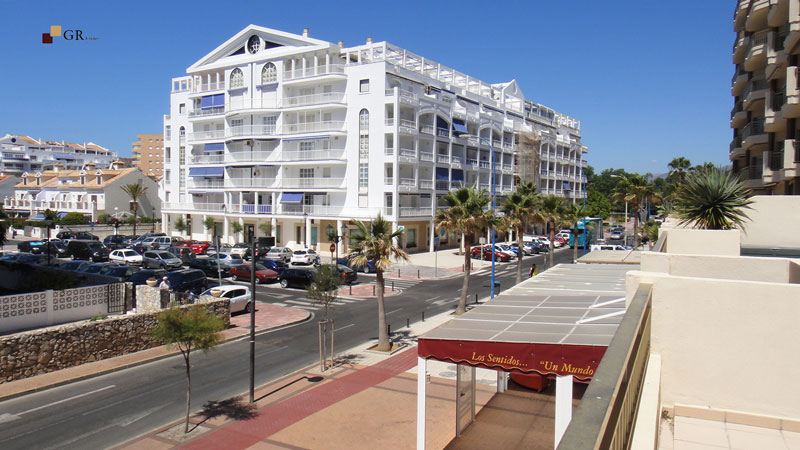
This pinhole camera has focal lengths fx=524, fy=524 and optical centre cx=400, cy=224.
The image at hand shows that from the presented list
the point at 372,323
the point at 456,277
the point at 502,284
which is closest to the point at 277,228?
the point at 456,277

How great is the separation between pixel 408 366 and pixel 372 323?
6.87m

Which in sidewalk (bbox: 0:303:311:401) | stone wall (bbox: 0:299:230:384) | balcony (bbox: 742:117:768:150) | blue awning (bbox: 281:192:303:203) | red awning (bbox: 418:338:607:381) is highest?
balcony (bbox: 742:117:768:150)

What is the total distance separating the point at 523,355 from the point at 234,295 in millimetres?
21548

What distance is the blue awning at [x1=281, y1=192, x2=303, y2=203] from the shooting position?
55122 millimetres

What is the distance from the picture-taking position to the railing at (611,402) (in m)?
2.36

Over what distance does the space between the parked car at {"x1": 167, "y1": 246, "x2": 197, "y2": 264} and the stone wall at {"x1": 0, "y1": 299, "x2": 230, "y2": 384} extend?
23016mm

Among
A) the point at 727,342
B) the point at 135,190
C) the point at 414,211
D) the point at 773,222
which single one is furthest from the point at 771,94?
the point at 135,190

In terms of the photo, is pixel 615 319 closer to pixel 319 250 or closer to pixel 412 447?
pixel 412 447

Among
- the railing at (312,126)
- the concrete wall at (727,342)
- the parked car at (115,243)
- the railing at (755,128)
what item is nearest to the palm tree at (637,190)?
the railing at (755,128)

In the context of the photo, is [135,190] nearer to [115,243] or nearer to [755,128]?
[115,243]

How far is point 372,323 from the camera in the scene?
1019 inches

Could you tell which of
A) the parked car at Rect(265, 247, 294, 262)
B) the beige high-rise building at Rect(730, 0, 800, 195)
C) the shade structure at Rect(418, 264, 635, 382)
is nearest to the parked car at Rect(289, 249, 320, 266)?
the parked car at Rect(265, 247, 294, 262)

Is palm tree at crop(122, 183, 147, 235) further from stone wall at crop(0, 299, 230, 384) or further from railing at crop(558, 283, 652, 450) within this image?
railing at crop(558, 283, 652, 450)

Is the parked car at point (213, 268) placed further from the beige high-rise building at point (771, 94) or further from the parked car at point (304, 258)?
the beige high-rise building at point (771, 94)
